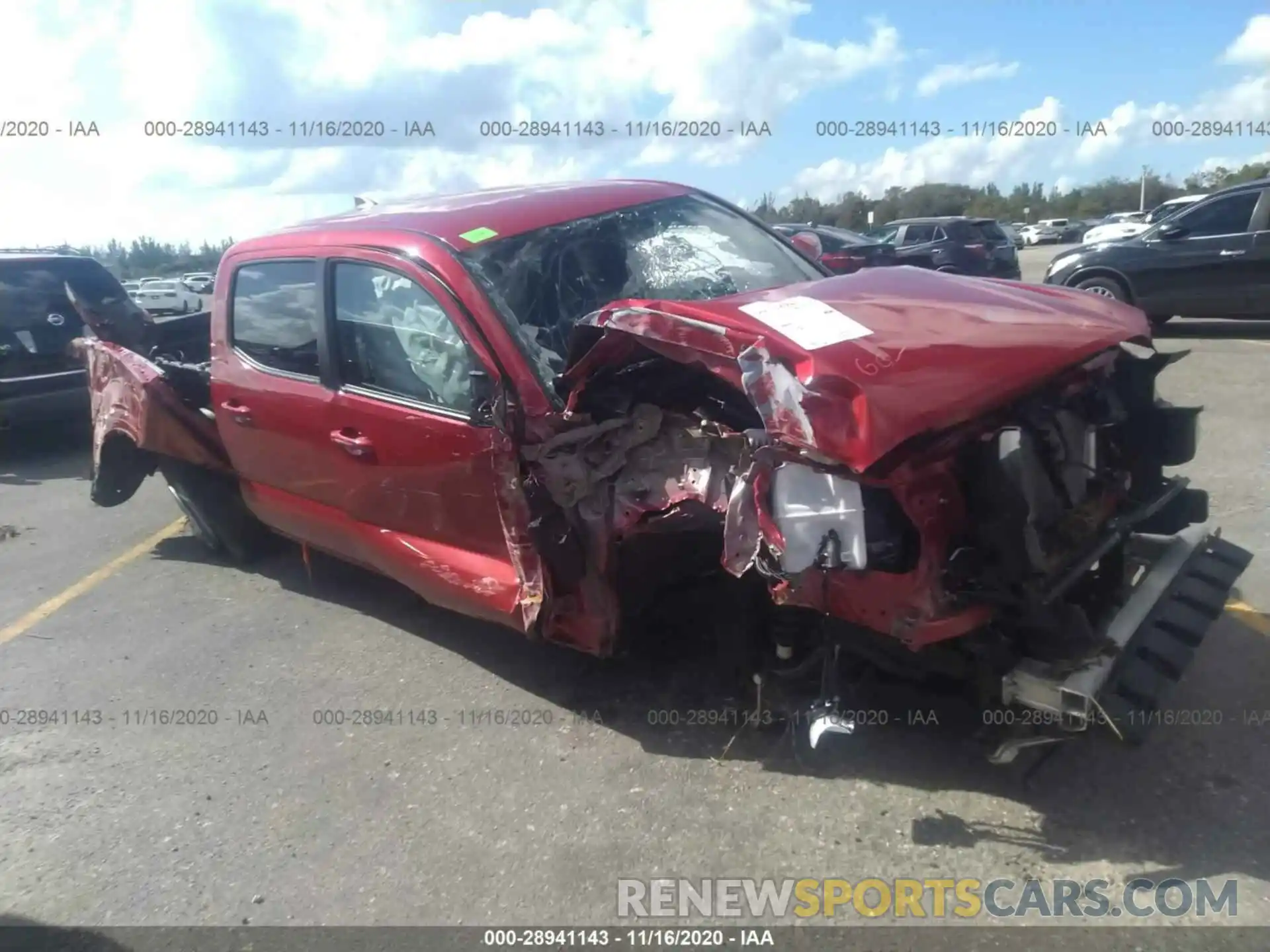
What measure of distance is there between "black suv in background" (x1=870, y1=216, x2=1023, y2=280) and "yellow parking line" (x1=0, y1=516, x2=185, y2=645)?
41.8ft

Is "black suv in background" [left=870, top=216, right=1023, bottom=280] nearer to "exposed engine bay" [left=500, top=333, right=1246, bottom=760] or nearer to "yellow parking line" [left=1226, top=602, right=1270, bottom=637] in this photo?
"yellow parking line" [left=1226, top=602, right=1270, bottom=637]

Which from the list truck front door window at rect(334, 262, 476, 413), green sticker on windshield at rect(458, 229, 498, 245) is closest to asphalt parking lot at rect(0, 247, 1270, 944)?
truck front door window at rect(334, 262, 476, 413)

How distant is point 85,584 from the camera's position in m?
5.96

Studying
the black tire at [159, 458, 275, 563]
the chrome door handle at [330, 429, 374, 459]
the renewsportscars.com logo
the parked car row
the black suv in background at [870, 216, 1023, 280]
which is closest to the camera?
the renewsportscars.com logo

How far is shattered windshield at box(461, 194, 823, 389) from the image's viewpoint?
3938 millimetres

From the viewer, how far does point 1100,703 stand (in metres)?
2.88

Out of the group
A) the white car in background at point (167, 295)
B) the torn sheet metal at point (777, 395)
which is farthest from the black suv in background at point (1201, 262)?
the white car in background at point (167, 295)

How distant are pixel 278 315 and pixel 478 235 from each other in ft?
4.27

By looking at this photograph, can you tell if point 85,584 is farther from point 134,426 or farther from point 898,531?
point 898,531

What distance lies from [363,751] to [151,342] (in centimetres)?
413

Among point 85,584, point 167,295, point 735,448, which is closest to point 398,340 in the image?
point 735,448

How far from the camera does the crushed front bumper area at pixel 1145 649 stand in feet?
9.50

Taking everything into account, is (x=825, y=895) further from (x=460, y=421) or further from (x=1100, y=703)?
(x=460, y=421)

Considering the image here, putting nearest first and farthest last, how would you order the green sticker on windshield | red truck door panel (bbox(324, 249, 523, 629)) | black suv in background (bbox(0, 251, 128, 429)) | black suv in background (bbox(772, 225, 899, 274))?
1. red truck door panel (bbox(324, 249, 523, 629))
2. the green sticker on windshield
3. black suv in background (bbox(0, 251, 128, 429))
4. black suv in background (bbox(772, 225, 899, 274))
